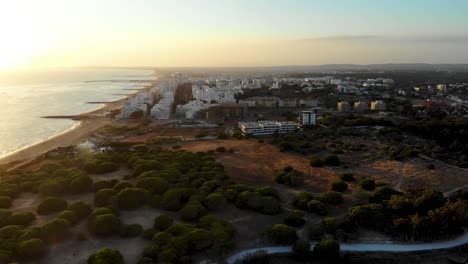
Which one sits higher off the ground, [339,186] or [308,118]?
[308,118]

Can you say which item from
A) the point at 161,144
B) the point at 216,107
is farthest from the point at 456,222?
the point at 216,107

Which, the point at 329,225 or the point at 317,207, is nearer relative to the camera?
the point at 329,225

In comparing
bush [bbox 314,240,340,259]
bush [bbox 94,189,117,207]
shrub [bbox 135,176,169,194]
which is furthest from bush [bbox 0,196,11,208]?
bush [bbox 314,240,340,259]

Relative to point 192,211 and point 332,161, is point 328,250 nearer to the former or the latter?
point 192,211

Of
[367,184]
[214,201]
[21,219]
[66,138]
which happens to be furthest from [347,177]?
[66,138]

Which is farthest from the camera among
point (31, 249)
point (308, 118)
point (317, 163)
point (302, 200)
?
point (308, 118)

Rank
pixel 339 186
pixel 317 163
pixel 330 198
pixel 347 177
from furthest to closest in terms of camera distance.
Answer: pixel 317 163
pixel 347 177
pixel 339 186
pixel 330 198

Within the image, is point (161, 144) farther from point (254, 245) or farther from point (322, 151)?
point (254, 245)

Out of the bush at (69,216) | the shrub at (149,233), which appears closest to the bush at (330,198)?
the shrub at (149,233)
